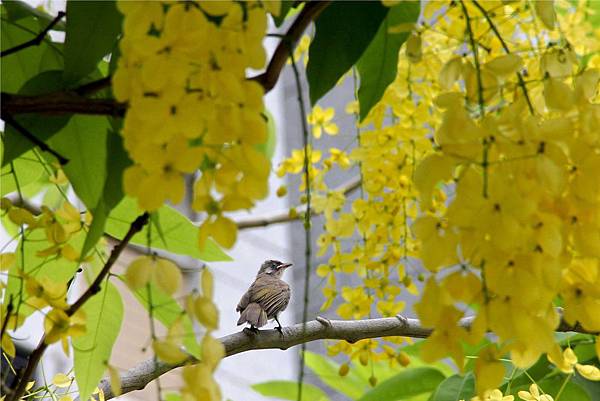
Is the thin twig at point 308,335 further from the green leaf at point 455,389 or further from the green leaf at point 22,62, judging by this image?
the green leaf at point 455,389

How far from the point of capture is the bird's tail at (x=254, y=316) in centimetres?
59

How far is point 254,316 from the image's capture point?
604 millimetres

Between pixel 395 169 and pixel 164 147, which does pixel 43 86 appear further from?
pixel 395 169

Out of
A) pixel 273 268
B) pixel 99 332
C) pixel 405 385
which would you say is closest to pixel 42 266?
pixel 99 332

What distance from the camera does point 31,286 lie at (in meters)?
0.35

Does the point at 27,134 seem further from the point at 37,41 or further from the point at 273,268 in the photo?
the point at 273,268

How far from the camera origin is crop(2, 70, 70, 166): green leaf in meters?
0.36

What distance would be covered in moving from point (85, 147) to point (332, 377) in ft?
2.75

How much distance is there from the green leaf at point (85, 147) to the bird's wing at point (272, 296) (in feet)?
0.92

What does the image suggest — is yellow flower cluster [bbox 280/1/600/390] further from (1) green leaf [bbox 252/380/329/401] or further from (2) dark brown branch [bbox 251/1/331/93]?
(1) green leaf [bbox 252/380/329/401]

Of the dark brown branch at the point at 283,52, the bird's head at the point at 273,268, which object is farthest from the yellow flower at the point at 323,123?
the dark brown branch at the point at 283,52

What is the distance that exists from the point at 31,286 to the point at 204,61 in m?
0.11

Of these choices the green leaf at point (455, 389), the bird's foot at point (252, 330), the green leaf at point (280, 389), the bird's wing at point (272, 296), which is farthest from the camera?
the green leaf at point (280, 389)

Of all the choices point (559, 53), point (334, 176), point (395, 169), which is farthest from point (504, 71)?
point (334, 176)
